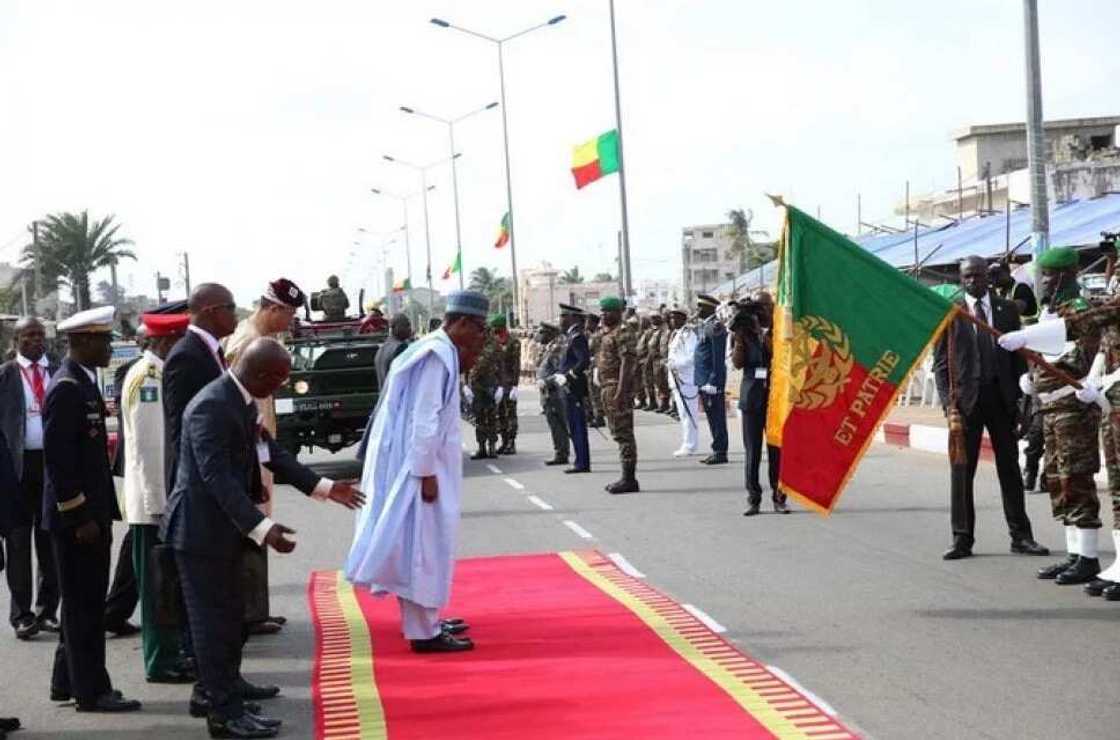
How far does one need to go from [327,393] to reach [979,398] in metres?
10.5

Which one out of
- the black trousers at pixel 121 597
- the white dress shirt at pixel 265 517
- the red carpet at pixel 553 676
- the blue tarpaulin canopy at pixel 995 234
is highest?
the blue tarpaulin canopy at pixel 995 234

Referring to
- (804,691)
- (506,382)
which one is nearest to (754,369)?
(506,382)

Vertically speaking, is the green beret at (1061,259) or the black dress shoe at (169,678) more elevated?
the green beret at (1061,259)

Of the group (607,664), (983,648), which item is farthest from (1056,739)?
(607,664)

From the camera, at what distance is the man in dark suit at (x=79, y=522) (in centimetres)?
771

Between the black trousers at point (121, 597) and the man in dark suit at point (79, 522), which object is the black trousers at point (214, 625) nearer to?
the man in dark suit at point (79, 522)

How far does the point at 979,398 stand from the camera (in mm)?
11203

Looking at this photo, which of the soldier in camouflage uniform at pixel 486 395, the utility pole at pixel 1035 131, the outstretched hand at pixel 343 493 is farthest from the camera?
the soldier in camouflage uniform at pixel 486 395

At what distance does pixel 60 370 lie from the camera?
8.05 metres

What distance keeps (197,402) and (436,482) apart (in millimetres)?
1979

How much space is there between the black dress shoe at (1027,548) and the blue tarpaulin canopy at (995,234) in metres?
13.3

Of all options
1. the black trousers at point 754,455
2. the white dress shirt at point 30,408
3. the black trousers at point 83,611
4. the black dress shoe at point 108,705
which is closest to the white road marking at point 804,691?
the black dress shoe at point 108,705

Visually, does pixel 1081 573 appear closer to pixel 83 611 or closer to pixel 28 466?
pixel 83 611

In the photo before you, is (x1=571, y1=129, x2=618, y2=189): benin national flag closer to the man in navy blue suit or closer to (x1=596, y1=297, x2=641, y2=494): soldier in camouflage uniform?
the man in navy blue suit
